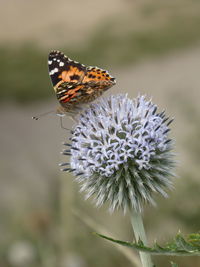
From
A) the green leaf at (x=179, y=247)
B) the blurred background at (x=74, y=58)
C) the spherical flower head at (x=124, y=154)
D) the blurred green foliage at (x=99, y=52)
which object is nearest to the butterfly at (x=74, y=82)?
the spherical flower head at (x=124, y=154)

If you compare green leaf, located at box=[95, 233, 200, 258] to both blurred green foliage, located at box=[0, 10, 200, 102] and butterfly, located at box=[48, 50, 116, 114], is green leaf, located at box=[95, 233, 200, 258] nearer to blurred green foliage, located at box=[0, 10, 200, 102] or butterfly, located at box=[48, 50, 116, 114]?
butterfly, located at box=[48, 50, 116, 114]

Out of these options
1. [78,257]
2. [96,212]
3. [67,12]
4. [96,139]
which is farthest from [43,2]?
[96,139]

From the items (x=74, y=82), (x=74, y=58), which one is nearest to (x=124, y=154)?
(x=74, y=82)

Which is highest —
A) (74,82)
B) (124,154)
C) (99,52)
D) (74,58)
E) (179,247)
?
(99,52)

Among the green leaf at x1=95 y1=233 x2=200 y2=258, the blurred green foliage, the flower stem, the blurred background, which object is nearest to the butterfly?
the flower stem

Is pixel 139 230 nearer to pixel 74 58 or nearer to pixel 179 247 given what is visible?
pixel 179 247

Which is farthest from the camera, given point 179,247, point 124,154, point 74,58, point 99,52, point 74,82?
point 99,52
